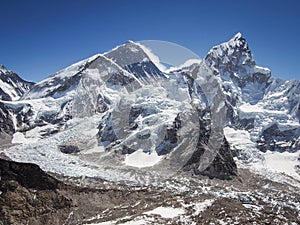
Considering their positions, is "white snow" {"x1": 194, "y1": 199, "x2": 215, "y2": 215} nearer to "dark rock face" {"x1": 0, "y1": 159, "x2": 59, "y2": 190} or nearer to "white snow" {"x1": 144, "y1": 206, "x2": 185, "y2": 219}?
"white snow" {"x1": 144, "y1": 206, "x2": 185, "y2": 219}

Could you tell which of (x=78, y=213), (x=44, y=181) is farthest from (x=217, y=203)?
(x=44, y=181)

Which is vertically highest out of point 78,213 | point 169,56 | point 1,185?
point 169,56

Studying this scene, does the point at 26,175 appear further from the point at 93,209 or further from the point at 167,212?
the point at 167,212

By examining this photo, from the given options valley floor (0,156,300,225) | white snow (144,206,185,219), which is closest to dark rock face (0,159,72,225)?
valley floor (0,156,300,225)

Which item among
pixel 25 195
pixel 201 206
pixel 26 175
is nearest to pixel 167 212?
pixel 201 206

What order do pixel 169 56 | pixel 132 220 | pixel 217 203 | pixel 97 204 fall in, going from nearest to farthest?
pixel 132 220 → pixel 217 203 → pixel 97 204 → pixel 169 56

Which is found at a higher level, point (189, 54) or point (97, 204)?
point (189, 54)

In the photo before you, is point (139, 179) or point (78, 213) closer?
point (78, 213)

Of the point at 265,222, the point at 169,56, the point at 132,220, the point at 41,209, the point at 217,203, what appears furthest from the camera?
the point at 169,56

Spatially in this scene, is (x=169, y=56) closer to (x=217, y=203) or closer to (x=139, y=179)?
(x=217, y=203)
